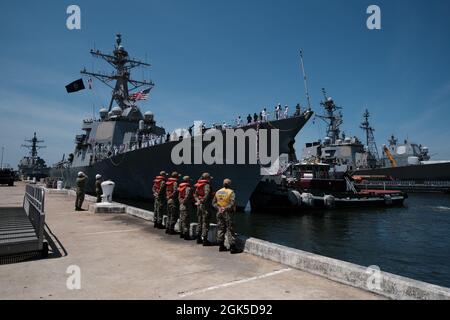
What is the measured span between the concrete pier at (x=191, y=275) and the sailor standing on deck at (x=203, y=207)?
0.97 feet

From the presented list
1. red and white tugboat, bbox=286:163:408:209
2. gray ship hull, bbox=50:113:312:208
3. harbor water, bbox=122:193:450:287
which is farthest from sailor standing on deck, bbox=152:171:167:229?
red and white tugboat, bbox=286:163:408:209

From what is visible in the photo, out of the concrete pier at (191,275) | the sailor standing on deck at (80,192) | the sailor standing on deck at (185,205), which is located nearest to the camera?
the concrete pier at (191,275)

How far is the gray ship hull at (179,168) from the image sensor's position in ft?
55.3

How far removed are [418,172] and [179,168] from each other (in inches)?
1819

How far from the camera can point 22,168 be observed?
85750mm

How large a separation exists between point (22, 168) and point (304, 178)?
86798 millimetres

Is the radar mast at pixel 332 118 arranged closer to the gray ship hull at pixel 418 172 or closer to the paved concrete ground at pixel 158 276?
the gray ship hull at pixel 418 172

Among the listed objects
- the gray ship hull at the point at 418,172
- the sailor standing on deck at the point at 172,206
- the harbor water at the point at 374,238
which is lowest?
the harbor water at the point at 374,238

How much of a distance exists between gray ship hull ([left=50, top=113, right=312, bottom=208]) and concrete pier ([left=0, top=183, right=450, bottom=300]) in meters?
10.6

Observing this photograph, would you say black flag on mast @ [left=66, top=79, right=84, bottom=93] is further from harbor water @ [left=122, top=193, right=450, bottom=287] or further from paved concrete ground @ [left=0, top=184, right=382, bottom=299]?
paved concrete ground @ [left=0, top=184, right=382, bottom=299]

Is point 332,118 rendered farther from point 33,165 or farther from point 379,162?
point 33,165

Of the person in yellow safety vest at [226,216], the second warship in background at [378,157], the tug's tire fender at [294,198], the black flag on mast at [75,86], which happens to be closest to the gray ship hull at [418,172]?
the second warship in background at [378,157]

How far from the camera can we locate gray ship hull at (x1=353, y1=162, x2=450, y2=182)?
1774 inches

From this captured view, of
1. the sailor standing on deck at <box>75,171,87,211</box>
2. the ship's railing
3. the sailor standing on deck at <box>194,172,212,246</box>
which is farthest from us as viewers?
the ship's railing
